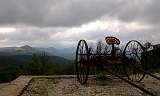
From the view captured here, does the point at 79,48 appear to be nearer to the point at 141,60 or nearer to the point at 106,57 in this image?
the point at 106,57

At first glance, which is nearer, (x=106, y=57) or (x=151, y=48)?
(x=106, y=57)

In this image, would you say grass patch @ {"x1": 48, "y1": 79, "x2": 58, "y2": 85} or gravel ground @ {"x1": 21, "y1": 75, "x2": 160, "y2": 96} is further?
grass patch @ {"x1": 48, "y1": 79, "x2": 58, "y2": 85}

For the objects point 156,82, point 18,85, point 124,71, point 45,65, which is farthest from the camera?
point 45,65

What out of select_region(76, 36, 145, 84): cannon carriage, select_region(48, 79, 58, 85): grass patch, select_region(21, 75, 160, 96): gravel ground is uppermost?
select_region(76, 36, 145, 84): cannon carriage

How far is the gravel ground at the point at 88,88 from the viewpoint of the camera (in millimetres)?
9727

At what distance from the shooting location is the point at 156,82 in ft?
38.8

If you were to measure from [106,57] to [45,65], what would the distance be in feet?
137

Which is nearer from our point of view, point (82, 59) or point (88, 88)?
point (88, 88)

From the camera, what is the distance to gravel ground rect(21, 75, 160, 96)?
9.73 m

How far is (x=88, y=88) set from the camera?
34.9ft

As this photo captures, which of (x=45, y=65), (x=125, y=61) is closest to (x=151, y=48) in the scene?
(x=125, y=61)

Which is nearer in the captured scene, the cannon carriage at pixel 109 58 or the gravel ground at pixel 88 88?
the gravel ground at pixel 88 88

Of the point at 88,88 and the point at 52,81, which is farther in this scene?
the point at 52,81

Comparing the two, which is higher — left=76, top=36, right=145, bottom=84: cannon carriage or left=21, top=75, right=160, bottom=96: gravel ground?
left=76, top=36, right=145, bottom=84: cannon carriage
